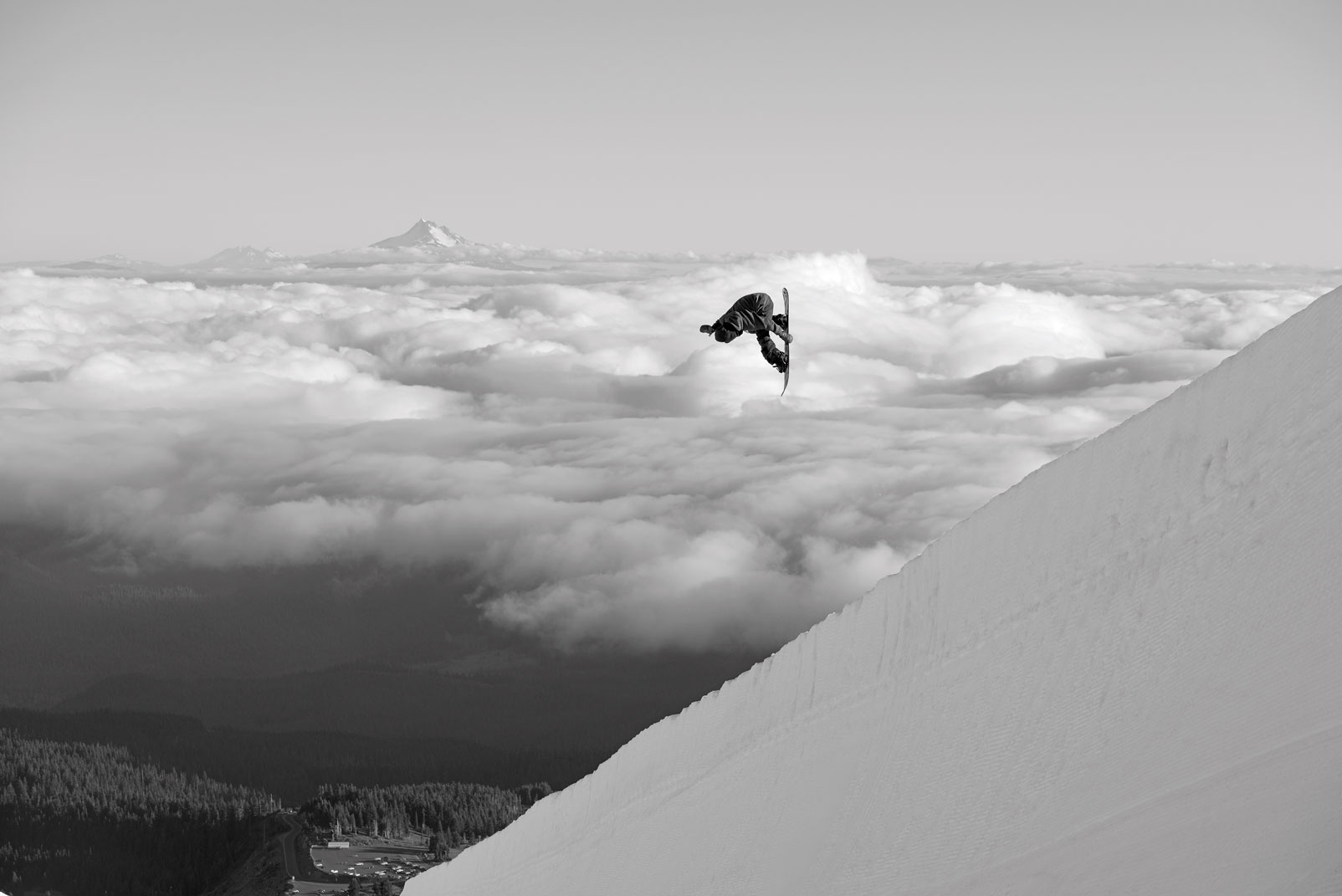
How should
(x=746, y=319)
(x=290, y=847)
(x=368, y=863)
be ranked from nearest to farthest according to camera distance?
(x=746, y=319), (x=368, y=863), (x=290, y=847)

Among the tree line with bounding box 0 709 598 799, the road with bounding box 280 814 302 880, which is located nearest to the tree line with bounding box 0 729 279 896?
the road with bounding box 280 814 302 880

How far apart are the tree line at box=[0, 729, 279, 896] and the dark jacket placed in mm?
114056

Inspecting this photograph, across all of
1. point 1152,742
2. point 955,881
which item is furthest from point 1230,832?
point 955,881

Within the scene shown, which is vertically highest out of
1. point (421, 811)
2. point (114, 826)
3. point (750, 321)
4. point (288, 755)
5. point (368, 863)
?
point (750, 321)

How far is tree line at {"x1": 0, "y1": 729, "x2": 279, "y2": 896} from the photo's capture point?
364 feet

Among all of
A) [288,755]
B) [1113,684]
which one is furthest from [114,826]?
[1113,684]

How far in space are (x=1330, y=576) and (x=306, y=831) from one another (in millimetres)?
128997

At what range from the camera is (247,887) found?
110 metres

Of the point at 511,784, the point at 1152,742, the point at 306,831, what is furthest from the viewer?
the point at 511,784

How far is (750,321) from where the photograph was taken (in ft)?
46.2

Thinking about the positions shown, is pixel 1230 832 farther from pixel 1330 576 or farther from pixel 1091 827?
pixel 1330 576

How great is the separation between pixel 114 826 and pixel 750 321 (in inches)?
4969

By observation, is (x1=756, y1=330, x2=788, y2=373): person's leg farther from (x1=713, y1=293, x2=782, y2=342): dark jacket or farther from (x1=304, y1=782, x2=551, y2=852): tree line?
(x1=304, y1=782, x2=551, y2=852): tree line

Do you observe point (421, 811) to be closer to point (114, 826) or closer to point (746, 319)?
point (114, 826)
